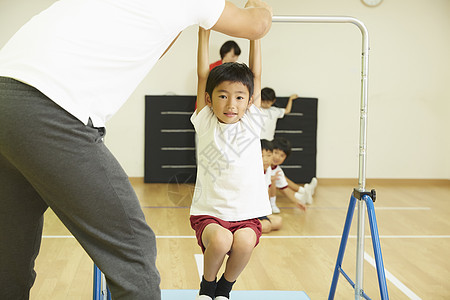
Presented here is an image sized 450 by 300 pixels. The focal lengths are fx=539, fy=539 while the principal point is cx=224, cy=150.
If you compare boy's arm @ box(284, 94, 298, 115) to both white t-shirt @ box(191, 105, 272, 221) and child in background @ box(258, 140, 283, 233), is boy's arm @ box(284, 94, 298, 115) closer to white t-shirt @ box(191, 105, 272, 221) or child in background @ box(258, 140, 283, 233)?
child in background @ box(258, 140, 283, 233)

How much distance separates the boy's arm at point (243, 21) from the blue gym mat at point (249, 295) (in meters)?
1.40

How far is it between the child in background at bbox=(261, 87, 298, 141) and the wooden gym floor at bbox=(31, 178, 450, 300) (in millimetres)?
670

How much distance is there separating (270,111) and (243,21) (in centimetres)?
399

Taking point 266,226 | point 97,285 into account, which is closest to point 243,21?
point 97,285

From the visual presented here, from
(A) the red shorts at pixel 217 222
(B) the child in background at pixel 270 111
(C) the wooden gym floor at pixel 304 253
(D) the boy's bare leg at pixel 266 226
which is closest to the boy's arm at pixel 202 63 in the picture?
(A) the red shorts at pixel 217 222

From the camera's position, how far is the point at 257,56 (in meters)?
2.20

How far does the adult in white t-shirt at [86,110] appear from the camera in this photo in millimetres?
1151

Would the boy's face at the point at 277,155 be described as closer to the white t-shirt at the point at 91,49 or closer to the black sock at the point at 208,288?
the black sock at the point at 208,288

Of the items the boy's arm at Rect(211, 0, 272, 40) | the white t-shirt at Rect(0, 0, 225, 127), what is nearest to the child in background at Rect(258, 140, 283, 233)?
the boy's arm at Rect(211, 0, 272, 40)

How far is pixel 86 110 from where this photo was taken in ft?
3.95

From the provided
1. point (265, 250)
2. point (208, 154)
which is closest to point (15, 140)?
point (208, 154)

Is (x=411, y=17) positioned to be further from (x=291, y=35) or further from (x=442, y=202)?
(x=442, y=202)

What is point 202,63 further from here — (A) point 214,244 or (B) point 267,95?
(B) point 267,95

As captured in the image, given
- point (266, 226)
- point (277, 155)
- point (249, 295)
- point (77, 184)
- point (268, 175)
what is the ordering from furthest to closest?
point (277, 155) < point (268, 175) < point (266, 226) < point (249, 295) < point (77, 184)
